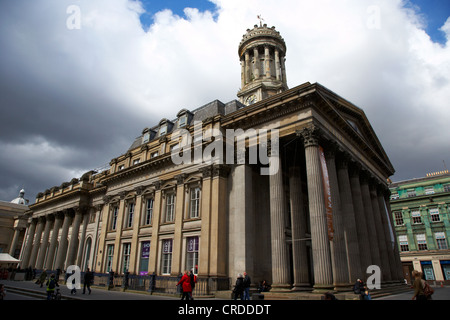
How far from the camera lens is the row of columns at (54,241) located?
3497 centimetres

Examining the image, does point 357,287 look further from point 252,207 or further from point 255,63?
point 255,63

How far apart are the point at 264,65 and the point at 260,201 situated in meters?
26.2

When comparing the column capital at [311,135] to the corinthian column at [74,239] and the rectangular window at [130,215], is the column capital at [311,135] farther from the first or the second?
the corinthian column at [74,239]

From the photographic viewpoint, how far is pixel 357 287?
15328 mm

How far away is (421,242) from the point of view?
141 feet

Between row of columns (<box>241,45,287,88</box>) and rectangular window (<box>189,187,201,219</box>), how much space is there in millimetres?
22665

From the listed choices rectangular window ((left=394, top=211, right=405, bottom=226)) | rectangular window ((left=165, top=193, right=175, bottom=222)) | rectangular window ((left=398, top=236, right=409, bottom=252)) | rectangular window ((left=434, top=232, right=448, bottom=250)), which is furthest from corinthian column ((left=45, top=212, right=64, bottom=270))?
A: rectangular window ((left=434, top=232, right=448, bottom=250))

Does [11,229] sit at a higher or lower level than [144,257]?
higher

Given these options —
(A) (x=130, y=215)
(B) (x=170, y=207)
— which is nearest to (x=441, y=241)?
(B) (x=170, y=207)

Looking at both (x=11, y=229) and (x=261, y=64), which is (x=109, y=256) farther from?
(x=11, y=229)

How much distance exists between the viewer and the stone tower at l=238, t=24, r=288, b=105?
129 ft

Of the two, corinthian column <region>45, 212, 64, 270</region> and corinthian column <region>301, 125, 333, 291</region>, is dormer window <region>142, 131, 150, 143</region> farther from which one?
corinthian column <region>301, 125, 333, 291</region>

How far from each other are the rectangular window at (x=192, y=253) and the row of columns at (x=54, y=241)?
1915 cm

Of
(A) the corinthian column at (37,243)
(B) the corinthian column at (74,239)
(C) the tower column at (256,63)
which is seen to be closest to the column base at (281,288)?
(B) the corinthian column at (74,239)
